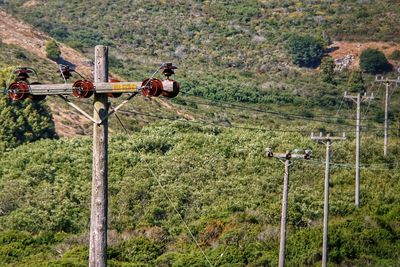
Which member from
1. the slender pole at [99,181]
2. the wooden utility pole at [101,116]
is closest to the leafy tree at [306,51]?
the wooden utility pole at [101,116]

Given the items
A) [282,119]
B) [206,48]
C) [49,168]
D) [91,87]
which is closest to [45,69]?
[282,119]

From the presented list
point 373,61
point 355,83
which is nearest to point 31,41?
point 355,83

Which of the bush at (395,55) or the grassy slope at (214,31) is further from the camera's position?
the bush at (395,55)

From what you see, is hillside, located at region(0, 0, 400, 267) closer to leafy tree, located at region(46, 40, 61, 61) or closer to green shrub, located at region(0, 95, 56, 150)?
green shrub, located at region(0, 95, 56, 150)

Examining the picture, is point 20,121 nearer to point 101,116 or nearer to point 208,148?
point 208,148

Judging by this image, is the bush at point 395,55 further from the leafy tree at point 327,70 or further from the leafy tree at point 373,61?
the leafy tree at point 327,70

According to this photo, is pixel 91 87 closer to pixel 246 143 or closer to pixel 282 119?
pixel 246 143
